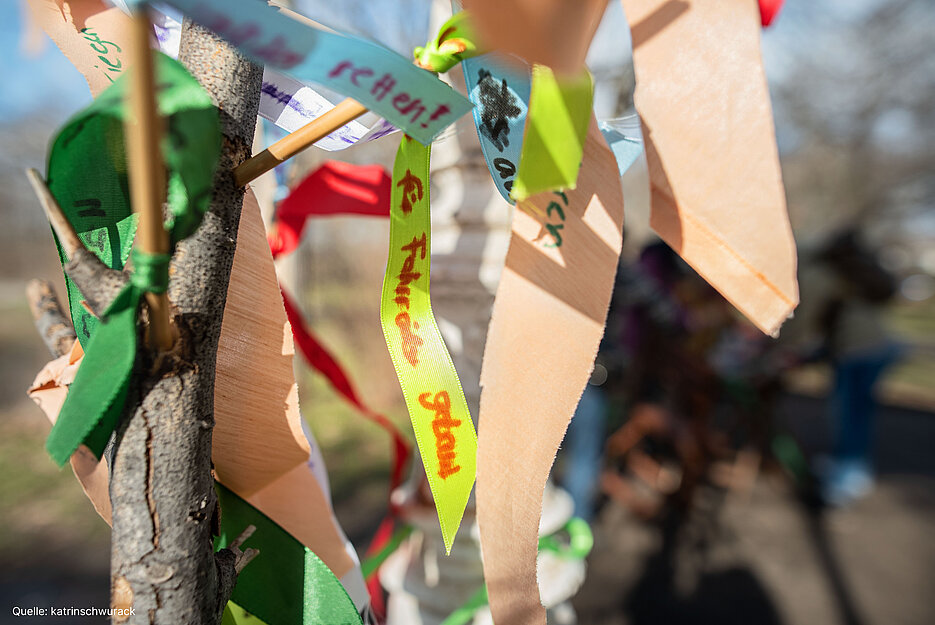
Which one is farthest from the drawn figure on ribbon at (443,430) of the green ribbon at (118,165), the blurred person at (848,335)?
the blurred person at (848,335)

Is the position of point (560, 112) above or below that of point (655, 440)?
above

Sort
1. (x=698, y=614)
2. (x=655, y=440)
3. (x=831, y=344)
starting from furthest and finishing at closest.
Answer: (x=655, y=440)
(x=831, y=344)
(x=698, y=614)

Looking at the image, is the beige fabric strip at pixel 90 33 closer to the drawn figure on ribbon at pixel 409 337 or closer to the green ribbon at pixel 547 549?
the drawn figure on ribbon at pixel 409 337

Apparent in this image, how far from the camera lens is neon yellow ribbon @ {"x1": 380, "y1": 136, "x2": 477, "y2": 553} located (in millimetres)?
521

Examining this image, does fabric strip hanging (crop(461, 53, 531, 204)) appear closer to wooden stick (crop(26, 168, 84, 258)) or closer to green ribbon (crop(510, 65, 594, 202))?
green ribbon (crop(510, 65, 594, 202))

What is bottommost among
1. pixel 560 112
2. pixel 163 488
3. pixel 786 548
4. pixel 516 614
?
pixel 786 548

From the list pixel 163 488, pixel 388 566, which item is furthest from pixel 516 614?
pixel 388 566

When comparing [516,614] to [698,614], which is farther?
[698,614]

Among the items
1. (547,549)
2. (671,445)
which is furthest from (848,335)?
(547,549)

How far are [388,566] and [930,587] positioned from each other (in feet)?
8.08

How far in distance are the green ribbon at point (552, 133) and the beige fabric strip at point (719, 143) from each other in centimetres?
8

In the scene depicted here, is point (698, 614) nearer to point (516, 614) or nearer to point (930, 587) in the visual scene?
point (930, 587)

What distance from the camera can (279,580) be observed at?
1.89 ft

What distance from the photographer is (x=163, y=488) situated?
44cm
